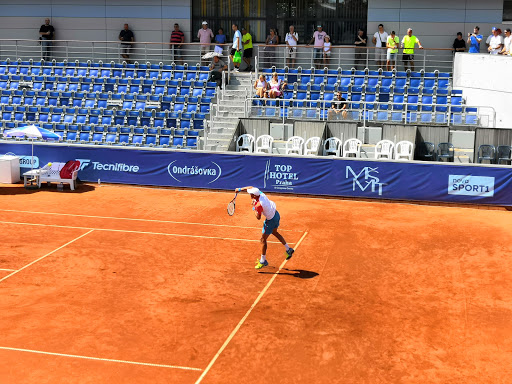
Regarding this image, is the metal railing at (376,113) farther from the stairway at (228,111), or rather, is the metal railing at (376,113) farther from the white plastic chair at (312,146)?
the white plastic chair at (312,146)

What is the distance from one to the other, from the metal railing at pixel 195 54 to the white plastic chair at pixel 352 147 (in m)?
5.82

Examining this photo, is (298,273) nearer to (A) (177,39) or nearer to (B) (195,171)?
(B) (195,171)

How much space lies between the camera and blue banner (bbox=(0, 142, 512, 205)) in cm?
2328

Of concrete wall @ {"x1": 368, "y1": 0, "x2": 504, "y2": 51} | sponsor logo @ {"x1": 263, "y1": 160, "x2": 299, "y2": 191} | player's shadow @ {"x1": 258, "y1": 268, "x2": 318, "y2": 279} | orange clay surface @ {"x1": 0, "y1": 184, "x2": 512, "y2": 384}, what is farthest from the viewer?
concrete wall @ {"x1": 368, "y1": 0, "x2": 504, "y2": 51}

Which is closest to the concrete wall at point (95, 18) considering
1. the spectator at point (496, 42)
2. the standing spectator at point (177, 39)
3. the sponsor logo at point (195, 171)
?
the standing spectator at point (177, 39)

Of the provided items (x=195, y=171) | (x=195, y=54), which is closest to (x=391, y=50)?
(x=195, y=54)

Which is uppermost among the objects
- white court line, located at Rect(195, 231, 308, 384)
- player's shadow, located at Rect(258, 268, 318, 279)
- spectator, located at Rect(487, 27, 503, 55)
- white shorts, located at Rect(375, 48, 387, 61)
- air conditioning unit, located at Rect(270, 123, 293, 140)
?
spectator, located at Rect(487, 27, 503, 55)

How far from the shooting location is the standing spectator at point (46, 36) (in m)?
36.8

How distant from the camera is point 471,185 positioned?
23.2 m

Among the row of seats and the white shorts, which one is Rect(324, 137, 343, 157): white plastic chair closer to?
the row of seats

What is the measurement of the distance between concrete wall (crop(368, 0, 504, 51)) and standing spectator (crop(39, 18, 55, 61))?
1721 cm

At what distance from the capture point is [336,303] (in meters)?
14.3

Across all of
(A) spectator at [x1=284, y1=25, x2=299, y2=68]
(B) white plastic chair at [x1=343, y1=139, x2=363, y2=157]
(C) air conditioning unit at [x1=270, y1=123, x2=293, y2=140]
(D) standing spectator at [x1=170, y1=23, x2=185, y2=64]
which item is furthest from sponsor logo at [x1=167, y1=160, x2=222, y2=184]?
(D) standing spectator at [x1=170, y1=23, x2=185, y2=64]

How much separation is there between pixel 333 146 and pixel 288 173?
11.5ft
